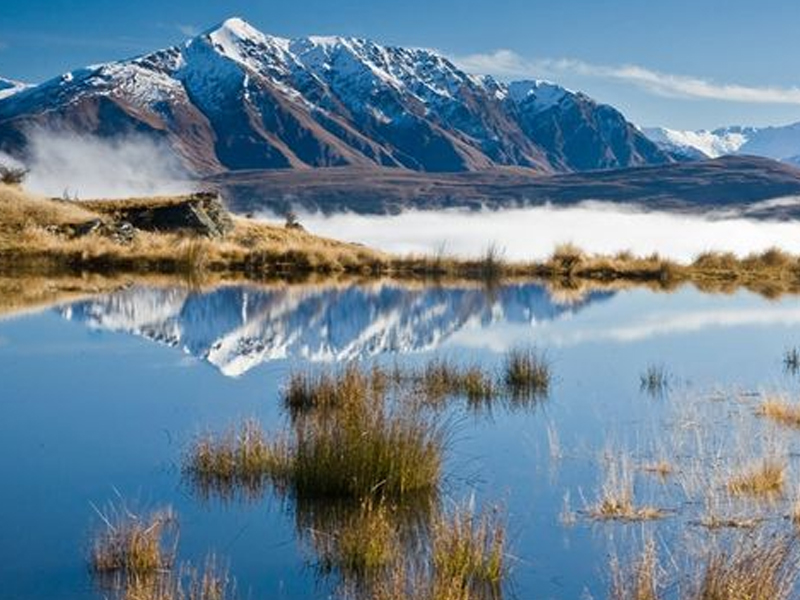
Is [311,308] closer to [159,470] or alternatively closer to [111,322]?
[111,322]

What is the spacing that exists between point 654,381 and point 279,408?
16.7 ft

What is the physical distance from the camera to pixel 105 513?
7.69 m

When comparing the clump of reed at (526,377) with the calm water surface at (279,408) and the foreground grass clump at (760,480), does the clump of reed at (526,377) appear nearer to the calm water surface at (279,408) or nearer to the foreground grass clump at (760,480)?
the calm water surface at (279,408)

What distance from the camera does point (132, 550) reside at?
6.51m

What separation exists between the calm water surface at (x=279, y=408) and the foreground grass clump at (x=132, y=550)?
127 millimetres

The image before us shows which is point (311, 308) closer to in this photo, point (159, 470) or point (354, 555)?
point (159, 470)

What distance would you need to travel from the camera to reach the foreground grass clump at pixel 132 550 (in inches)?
254

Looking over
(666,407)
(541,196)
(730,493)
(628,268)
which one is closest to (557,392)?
(666,407)

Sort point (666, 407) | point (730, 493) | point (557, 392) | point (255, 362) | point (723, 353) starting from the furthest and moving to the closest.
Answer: point (723, 353) < point (255, 362) < point (557, 392) < point (666, 407) < point (730, 493)

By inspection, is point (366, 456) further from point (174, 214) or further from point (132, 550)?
point (174, 214)

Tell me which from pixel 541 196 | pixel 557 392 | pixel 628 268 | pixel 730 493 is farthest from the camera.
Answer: pixel 541 196

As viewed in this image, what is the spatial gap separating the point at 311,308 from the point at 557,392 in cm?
1008

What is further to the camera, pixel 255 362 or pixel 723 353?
pixel 723 353

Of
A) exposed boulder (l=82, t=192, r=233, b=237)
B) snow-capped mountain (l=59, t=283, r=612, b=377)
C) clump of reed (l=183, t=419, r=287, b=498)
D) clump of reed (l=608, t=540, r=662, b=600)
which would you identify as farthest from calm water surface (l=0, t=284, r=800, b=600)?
exposed boulder (l=82, t=192, r=233, b=237)
